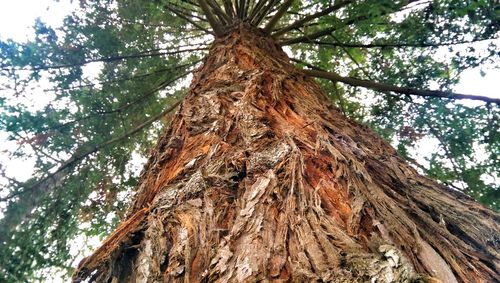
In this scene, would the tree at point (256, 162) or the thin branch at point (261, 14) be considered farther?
the thin branch at point (261, 14)

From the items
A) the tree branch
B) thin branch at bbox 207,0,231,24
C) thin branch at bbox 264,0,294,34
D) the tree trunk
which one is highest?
thin branch at bbox 207,0,231,24

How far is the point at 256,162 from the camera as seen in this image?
5.22 feet

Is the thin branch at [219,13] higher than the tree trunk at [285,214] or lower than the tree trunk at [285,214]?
higher

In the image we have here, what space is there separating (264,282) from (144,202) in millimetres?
860

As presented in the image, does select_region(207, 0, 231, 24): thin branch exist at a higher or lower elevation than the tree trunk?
higher

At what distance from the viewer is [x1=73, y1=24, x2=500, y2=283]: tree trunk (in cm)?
107

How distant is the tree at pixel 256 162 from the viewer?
116 centimetres

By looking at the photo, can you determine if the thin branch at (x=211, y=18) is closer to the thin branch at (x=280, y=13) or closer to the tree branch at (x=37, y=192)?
the thin branch at (x=280, y=13)

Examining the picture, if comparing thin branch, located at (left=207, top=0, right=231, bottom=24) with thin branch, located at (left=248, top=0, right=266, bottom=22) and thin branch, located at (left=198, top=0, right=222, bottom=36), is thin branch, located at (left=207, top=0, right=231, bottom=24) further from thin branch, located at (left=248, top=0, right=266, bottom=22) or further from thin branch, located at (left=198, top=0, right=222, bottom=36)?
thin branch, located at (left=248, top=0, right=266, bottom=22)

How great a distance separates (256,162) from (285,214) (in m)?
0.35

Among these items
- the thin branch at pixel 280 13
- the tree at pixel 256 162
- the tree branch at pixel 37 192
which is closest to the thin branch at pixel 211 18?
the tree at pixel 256 162

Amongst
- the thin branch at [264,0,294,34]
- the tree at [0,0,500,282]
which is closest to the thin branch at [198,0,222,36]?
the tree at [0,0,500,282]

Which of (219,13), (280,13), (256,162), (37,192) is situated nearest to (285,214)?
(256,162)

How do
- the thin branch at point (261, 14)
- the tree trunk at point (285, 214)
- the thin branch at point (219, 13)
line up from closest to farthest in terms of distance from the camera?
the tree trunk at point (285, 214), the thin branch at point (219, 13), the thin branch at point (261, 14)
